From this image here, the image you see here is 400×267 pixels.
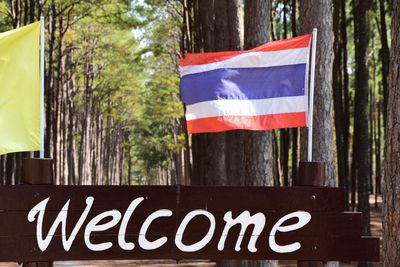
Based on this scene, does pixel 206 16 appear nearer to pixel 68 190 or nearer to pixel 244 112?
pixel 244 112

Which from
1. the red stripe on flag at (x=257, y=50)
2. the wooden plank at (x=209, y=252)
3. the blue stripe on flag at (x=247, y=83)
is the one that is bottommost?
the wooden plank at (x=209, y=252)

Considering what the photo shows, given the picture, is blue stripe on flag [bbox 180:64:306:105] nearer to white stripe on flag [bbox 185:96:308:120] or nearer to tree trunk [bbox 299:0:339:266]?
white stripe on flag [bbox 185:96:308:120]

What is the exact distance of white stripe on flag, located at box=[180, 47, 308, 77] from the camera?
18.6 feet

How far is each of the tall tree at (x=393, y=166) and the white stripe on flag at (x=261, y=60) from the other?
0.82 m

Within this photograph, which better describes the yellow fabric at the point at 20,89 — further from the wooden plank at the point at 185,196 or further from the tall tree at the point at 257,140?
the tall tree at the point at 257,140

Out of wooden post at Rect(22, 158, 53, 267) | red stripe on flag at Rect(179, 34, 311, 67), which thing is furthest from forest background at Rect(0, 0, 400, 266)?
wooden post at Rect(22, 158, 53, 267)

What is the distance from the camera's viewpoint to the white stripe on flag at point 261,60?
18.6ft

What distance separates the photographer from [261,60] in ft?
19.0

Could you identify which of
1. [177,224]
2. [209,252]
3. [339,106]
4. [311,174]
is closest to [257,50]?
[311,174]

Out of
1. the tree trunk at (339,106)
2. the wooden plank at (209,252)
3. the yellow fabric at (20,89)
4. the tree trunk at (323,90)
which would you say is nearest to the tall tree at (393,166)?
the wooden plank at (209,252)

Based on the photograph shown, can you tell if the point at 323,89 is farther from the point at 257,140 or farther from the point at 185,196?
the point at 185,196

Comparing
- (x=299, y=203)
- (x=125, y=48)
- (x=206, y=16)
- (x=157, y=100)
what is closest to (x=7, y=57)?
(x=299, y=203)

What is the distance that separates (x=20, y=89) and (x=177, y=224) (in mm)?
1696

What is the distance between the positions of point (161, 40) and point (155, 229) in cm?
2872
